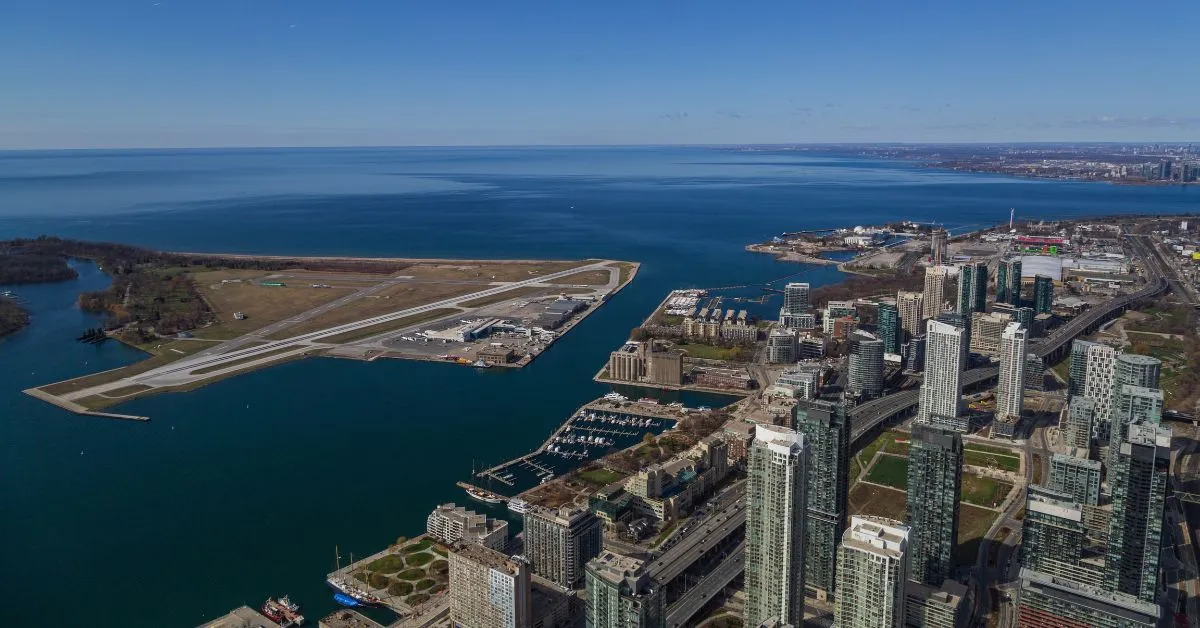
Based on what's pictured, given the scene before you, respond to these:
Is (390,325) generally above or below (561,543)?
above

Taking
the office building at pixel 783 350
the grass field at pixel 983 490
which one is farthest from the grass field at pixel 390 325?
the grass field at pixel 983 490

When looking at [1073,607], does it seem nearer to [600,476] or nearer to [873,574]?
[873,574]

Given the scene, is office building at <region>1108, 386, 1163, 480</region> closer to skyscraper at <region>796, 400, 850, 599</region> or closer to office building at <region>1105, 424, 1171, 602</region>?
office building at <region>1105, 424, 1171, 602</region>

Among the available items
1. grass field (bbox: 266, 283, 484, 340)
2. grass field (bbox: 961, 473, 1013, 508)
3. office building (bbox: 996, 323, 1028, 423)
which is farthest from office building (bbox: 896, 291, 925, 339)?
grass field (bbox: 266, 283, 484, 340)

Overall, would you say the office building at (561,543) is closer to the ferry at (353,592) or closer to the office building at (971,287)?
the ferry at (353,592)

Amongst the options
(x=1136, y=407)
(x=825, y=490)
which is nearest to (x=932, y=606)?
(x=825, y=490)

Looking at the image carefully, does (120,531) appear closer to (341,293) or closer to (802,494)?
(802,494)
